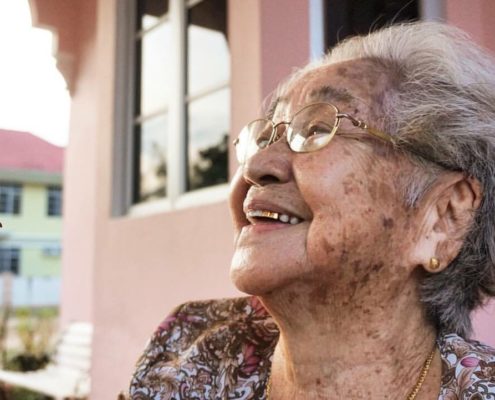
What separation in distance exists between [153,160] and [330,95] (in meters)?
2.91

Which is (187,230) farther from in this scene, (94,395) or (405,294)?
(405,294)

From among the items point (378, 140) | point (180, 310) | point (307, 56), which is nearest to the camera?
point (378, 140)

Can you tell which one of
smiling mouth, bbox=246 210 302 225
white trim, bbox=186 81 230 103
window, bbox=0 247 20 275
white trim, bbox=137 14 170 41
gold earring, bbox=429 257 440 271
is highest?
white trim, bbox=137 14 170 41

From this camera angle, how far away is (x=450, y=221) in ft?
3.98

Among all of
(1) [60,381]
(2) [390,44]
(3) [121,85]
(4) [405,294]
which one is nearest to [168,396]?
(4) [405,294]

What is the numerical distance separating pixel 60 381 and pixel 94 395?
147 cm

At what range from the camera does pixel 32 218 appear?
702 inches

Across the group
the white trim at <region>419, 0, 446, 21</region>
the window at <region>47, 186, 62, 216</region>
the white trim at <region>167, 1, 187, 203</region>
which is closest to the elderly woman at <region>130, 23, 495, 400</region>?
the white trim at <region>419, 0, 446, 21</region>

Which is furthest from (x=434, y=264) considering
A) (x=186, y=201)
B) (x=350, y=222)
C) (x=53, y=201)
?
(x=53, y=201)

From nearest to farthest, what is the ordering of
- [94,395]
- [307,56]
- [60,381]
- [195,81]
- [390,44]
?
[390,44], [307,56], [195,81], [94,395], [60,381]

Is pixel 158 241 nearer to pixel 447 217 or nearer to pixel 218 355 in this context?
pixel 218 355

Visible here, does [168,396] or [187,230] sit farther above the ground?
[187,230]

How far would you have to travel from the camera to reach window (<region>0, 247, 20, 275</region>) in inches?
858

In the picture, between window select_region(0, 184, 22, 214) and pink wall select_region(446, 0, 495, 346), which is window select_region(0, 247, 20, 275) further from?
pink wall select_region(446, 0, 495, 346)
